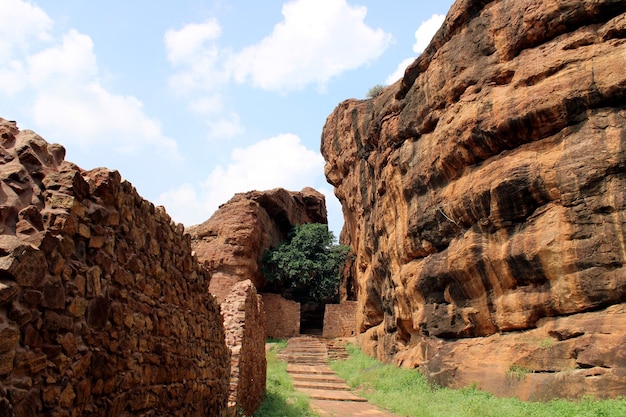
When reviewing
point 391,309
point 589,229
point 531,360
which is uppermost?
point 589,229

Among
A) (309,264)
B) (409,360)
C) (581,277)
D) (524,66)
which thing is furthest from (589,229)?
(309,264)

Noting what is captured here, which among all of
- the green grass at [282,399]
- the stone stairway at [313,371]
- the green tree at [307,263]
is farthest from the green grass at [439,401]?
the green tree at [307,263]

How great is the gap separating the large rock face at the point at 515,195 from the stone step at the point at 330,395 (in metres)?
2.36

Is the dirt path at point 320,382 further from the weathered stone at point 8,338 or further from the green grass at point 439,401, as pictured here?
the weathered stone at point 8,338

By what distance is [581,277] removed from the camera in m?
11.0

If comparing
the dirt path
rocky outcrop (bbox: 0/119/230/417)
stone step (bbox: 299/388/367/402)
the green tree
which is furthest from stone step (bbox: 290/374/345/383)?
the green tree

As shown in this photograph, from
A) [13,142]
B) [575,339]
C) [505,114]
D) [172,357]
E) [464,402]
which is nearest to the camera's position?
[13,142]

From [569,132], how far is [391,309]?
9747 millimetres

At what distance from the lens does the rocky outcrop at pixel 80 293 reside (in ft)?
10.8

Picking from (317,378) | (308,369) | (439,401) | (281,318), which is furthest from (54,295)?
(281,318)

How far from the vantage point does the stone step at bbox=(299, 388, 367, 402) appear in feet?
47.8

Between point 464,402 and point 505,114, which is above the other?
point 505,114

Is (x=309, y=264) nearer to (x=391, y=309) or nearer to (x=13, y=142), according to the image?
(x=391, y=309)

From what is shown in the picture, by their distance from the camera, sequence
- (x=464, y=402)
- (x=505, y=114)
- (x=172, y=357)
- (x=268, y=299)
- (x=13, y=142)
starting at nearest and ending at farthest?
(x=13, y=142)
(x=172, y=357)
(x=464, y=402)
(x=505, y=114)
(x=268, y=299)
